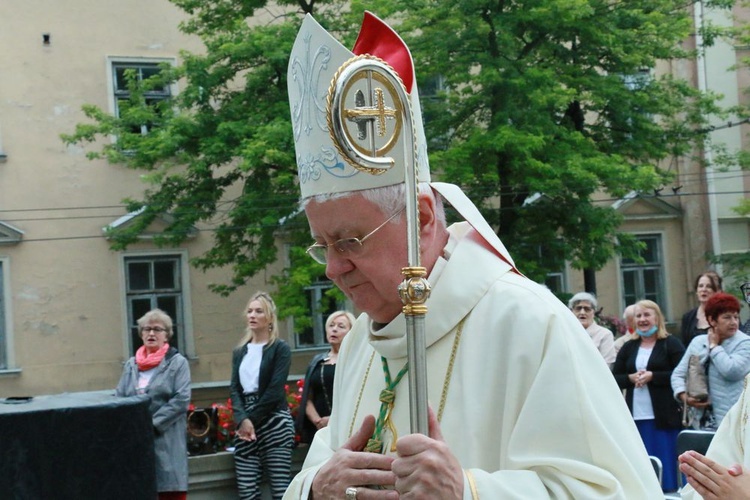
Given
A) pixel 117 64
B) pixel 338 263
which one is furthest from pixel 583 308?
pixel 117 64

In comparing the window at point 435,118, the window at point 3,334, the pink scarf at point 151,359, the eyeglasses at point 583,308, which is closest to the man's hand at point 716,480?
the pink scarf at point 151,359

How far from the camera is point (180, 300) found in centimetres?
2109

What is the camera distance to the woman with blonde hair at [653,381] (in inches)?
336

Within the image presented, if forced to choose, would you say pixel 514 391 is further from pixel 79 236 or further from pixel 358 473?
pixel 79 236

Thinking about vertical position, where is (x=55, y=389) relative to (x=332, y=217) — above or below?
below

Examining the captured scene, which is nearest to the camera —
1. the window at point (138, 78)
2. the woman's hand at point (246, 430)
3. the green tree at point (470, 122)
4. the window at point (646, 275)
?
the woman's hand at point (246, 430)

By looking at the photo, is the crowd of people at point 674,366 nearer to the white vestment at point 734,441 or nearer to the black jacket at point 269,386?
the black jacket at point 269,386

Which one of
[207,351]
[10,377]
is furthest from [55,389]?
[207,351]

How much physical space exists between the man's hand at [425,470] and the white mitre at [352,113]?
1.84ft

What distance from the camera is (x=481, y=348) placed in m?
2.64

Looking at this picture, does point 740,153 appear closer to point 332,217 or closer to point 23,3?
point 23,3

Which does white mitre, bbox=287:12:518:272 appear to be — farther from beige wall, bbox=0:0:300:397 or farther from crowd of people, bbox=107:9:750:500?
beige wall, bbox=0:0:300:397

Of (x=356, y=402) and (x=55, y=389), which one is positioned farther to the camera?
(x=55, y=389)

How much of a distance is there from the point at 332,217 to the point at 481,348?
0.44 meters
